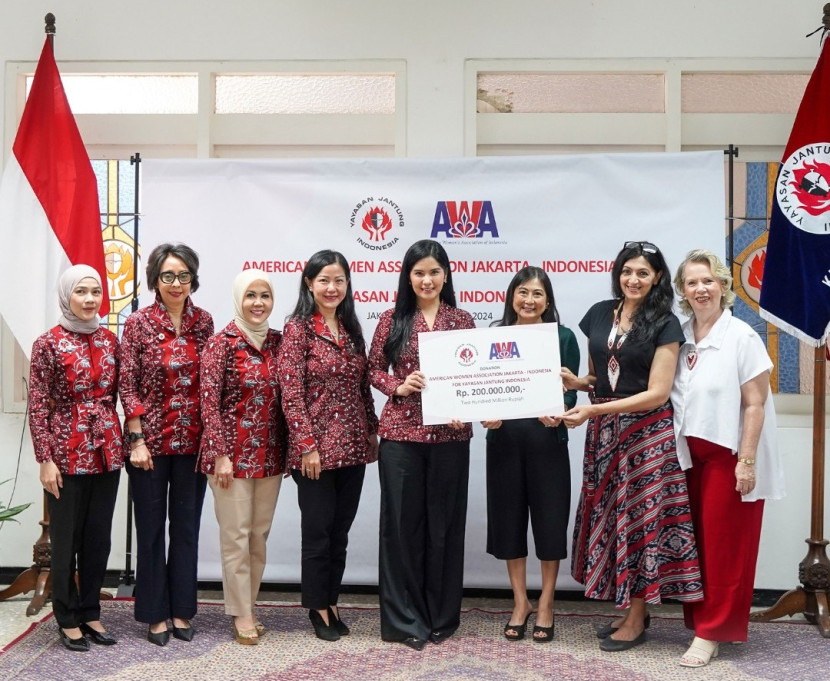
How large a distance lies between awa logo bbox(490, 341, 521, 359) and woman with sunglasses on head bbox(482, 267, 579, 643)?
163 mm

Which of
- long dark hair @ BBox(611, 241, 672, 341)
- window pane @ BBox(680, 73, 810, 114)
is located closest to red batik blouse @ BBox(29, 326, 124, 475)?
long dark hair @ BBox(611, 241, 672, 341)

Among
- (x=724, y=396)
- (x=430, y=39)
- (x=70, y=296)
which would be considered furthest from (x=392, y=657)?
(x=430, y=39)

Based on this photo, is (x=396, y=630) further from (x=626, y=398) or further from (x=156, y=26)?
(x=156, y=26)

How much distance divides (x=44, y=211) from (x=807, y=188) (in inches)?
137

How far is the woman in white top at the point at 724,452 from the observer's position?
3006 millimetres

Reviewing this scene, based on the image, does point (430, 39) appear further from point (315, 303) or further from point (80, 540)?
point (80, 540)

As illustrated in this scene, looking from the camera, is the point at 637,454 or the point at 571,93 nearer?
the point at 637,454

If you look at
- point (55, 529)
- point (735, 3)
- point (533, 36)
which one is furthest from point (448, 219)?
point (55, 529)

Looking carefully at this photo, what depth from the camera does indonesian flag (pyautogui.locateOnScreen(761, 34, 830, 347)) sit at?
11.8 ft

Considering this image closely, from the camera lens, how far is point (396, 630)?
3160mm

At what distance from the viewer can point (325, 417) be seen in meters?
3.12

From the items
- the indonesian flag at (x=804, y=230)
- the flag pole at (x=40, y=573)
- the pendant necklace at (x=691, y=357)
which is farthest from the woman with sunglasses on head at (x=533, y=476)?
the flag pole at (x=40, y=573)

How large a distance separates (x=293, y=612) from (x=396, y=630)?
2.20 feet

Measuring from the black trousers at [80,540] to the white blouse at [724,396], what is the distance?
2140mm
